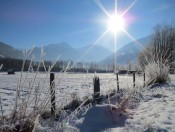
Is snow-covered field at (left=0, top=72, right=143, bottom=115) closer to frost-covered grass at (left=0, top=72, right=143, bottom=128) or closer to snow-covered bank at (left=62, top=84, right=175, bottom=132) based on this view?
frost-covered grass at (left=0, top=72, right=143, bottom=128)

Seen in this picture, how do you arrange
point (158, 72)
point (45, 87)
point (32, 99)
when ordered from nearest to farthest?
point (32, 99) < point (45, 87) < point (158, 72)

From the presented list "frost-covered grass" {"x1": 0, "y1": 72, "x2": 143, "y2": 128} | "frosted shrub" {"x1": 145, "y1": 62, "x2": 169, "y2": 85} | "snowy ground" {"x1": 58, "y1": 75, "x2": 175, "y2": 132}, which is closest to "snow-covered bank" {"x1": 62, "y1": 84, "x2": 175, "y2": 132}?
"snowy ground" {"x1": 58, "y1": 75, "x2": 175, "y2": 132}

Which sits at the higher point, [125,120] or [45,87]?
[45,87]

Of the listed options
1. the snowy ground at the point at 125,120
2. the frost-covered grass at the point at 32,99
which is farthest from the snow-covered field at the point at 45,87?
the snowy ground at the point at 125,120

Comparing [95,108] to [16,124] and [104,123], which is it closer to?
[104,123]

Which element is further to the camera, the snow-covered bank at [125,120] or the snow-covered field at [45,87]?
Result: the snow-covered bank at [125,120]

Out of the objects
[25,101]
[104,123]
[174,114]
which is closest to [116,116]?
[104,123]

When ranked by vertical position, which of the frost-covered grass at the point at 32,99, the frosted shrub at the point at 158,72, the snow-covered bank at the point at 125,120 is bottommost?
the snow-covered bank at the point at 125,120

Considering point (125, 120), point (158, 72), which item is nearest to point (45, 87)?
A: point (125, 120)

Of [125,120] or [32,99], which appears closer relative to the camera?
[32,99]

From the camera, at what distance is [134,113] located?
5.72m

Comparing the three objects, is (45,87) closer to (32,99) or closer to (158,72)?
(32,99)

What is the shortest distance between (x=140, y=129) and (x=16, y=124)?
2.53 metres

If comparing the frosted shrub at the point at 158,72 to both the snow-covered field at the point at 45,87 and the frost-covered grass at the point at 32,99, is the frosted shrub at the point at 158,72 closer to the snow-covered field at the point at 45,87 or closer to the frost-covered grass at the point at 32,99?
the snow-covered field at the point at 45,87
